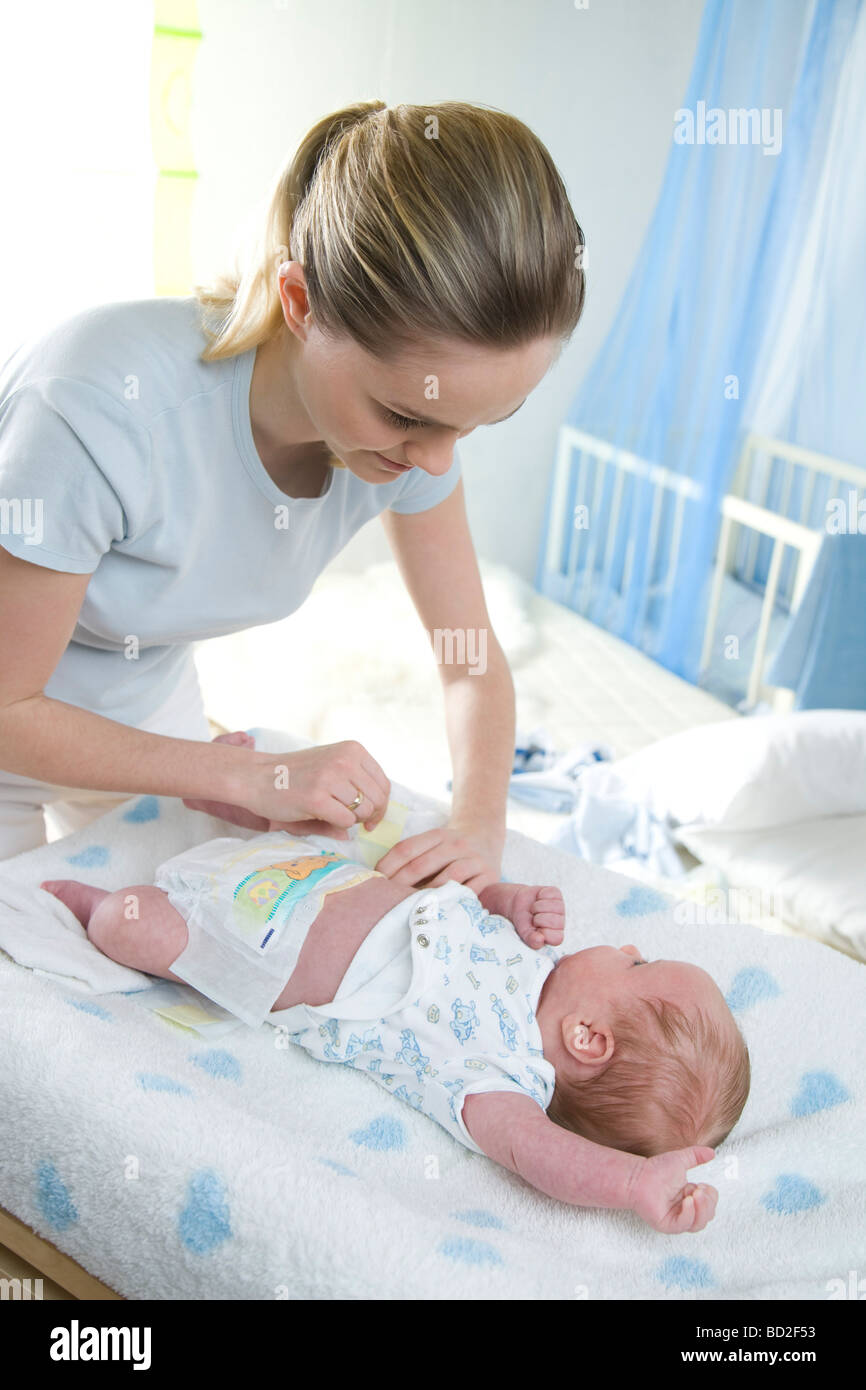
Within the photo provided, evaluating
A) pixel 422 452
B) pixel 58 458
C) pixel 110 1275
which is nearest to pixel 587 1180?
pixel 110 1275

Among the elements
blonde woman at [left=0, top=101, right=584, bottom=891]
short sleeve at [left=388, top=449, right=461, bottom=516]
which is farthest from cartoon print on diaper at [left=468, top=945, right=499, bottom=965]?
short sleeve at [left=388, top=449, right=461, bottom=516]

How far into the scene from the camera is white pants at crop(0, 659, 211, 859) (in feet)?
4.73

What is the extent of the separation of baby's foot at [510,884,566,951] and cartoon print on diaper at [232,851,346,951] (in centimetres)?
22

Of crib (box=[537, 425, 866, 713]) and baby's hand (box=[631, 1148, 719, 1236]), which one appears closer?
baby's hand (box=[631, 1148, 719, 1236])

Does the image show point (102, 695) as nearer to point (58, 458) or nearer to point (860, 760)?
point (58, 458)

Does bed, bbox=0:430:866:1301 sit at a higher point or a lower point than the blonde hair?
lower

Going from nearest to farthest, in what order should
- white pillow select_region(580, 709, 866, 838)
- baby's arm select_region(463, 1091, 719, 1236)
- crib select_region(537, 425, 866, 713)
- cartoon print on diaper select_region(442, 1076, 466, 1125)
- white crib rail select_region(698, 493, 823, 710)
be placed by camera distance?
baby's arm select_region(463, 1091, 719, 1236), cartoon print on diaper select_region(442, 1076, 466, 1125), white pillow select_region(580, 709, 866, 838), white crib rail select_region(698, 493, 823, 710), crib select_region(537, 425, 866, 713)

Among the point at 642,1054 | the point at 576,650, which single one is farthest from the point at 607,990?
the point at 576,650

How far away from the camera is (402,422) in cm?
106

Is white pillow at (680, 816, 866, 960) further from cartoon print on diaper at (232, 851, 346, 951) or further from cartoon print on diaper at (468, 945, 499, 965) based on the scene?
cartoon print on diaper at (232, 851, 346, 951)

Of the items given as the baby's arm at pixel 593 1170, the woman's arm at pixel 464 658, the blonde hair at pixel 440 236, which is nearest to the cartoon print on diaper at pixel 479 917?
the woman's arm at pixel 464 658

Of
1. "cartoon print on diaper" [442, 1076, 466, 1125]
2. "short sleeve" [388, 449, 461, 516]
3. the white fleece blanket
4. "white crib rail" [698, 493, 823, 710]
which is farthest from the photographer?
"white crib rail" [698, 493, 823, 710]

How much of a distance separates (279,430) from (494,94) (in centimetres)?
241

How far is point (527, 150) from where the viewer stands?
99 centimetres
